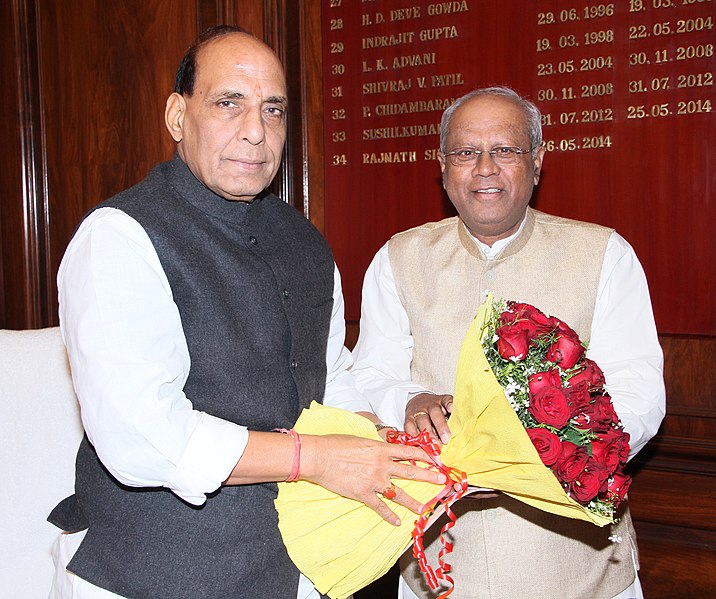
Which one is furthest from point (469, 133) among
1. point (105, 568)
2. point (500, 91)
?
point (105, 568)

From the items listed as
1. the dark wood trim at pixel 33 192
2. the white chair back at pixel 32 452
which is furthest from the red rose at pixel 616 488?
the dark wood trim at pixel 33 192

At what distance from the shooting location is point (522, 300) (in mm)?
2053

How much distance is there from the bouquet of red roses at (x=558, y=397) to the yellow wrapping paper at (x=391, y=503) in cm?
4

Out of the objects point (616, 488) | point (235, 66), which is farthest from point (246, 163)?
point (616, 488)

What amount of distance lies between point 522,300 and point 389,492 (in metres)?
0.77

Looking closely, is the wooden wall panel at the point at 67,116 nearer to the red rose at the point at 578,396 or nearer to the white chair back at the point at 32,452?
the white chair back at the point at 32,452

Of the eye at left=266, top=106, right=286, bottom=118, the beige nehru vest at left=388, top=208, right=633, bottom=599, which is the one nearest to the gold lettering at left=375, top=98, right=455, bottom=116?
the beige nehru vest at left=388, top=208, right=633, bottom=599

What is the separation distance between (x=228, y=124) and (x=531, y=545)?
1.21m

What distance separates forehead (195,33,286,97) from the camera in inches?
61.1

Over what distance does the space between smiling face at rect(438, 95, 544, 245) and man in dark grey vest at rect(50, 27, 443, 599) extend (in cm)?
54

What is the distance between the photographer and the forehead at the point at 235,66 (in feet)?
5.09

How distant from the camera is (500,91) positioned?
2041 mm

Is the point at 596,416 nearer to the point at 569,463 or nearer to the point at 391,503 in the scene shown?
the point at 569,463

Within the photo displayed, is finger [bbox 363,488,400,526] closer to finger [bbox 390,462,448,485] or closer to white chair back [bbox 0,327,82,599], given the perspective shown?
finger [bbox 390,462,448,485]
